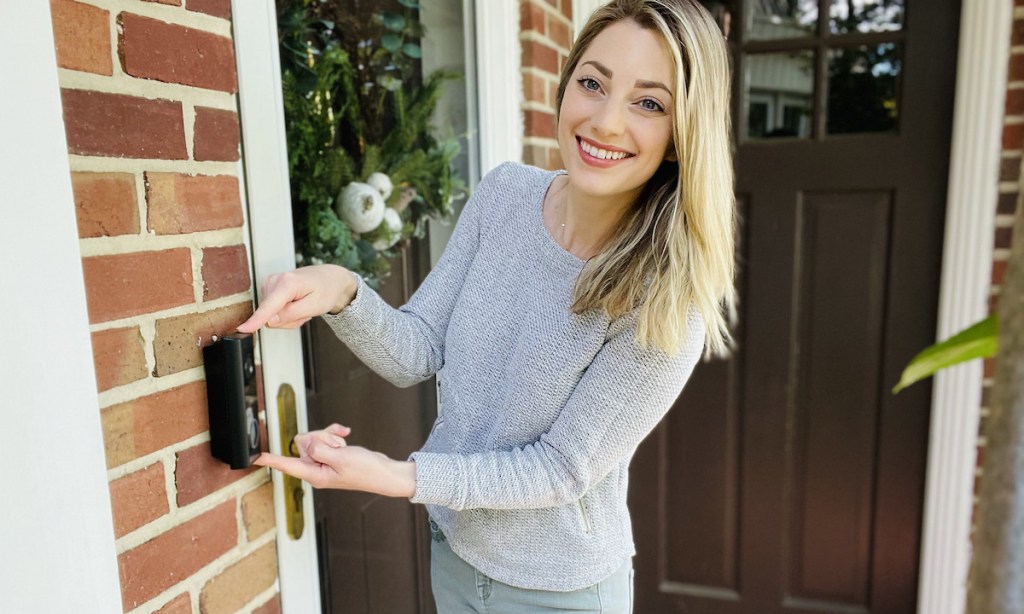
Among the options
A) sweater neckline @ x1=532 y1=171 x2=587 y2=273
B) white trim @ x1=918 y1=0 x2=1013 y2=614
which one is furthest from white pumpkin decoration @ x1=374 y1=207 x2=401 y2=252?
white trim @ x1=918 y1=0 x2=1013 y2=614

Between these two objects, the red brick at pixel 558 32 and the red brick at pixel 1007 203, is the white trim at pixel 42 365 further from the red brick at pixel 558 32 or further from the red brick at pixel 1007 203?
the red brick at pixel 1007 203

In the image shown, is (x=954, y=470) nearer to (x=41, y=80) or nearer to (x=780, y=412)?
(x=780, y=412)

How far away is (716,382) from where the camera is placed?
2.56 m

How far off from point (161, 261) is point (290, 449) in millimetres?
380

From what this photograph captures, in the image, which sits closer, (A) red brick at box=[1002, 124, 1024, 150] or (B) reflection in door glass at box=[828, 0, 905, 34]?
(A) red brick at box=[1002, 124, 1024, 150]

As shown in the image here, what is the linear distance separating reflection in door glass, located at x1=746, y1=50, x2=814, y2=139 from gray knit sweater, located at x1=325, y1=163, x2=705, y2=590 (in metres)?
1.34

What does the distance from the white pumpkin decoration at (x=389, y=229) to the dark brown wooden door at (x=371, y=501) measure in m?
0.16

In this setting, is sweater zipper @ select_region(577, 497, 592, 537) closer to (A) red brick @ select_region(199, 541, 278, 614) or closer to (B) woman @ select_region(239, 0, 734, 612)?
(B) woman @ select_region(239, 0, 734, 612)

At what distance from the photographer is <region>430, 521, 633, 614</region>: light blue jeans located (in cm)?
124

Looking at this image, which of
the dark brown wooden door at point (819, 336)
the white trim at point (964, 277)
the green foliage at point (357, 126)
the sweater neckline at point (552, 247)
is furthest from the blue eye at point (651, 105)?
the white trim at point (964, 277)

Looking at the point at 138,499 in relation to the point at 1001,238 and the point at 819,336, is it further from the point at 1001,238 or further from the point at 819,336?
the point at 1001,238

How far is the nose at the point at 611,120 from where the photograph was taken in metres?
1.13

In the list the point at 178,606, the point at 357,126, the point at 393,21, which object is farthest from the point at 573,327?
the point at 393,21

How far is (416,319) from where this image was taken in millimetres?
1309
